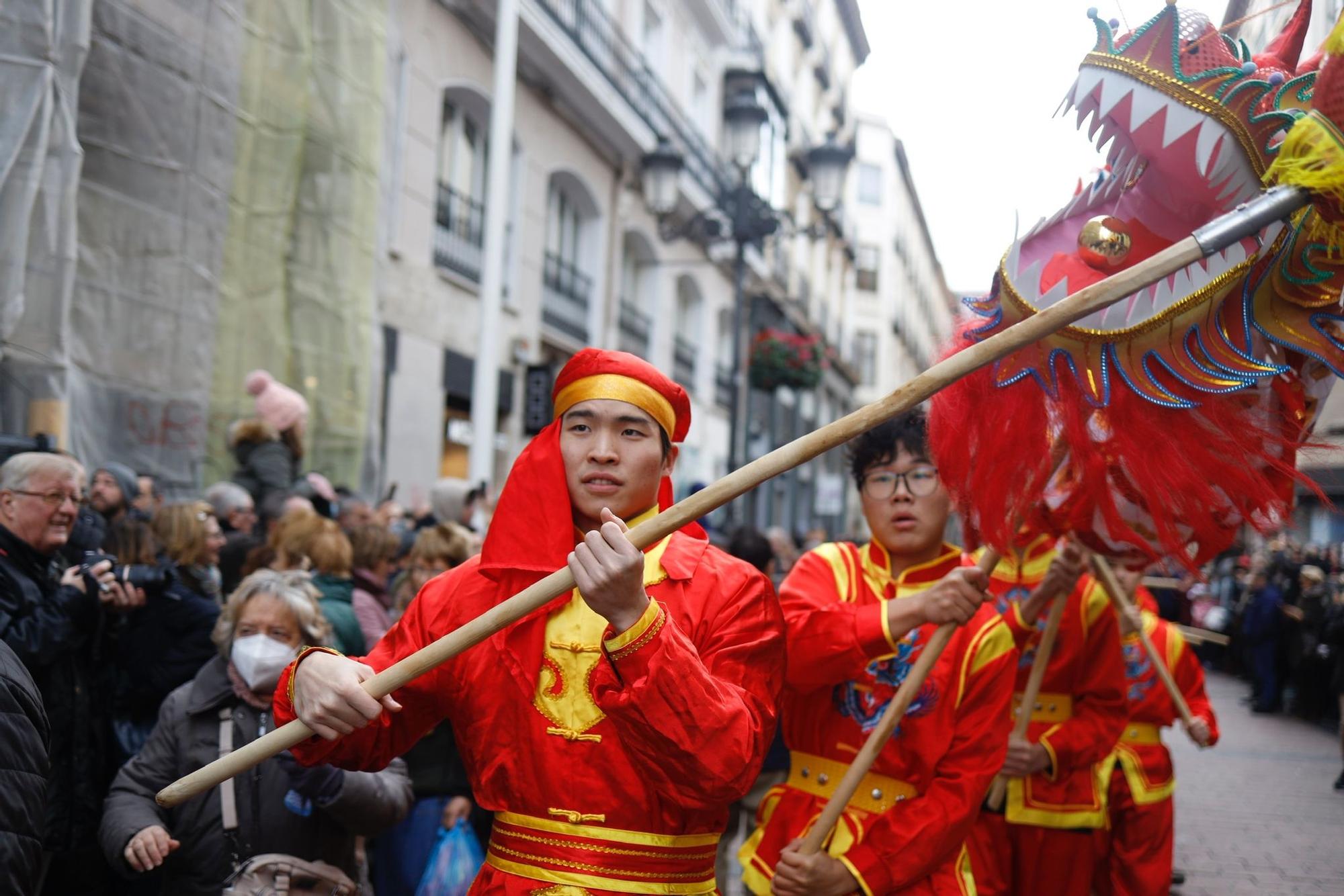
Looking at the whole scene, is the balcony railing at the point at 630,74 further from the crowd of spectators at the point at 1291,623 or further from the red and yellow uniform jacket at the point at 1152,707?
the red and yellow uniform jacket at the point at 1152,707

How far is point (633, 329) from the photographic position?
70.1ft

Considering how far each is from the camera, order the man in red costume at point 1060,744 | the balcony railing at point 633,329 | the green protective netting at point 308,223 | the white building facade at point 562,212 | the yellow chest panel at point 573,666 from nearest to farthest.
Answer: the yellow chest panel at point 573,666 → the man in red costume at point 1060,744 → the green protective netting at point 308,223 → the white building facade at point 562,212 → the balcony railing at point 633,329

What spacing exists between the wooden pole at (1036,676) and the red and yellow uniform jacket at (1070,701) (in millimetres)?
141

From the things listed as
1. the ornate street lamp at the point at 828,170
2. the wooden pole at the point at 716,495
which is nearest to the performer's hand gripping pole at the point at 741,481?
the wooden pole at the point at 716,495

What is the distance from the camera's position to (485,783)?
283 centimetres

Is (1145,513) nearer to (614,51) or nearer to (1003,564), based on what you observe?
(1003,564)

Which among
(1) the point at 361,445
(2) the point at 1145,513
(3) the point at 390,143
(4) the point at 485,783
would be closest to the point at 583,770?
(4) the point at 485,783

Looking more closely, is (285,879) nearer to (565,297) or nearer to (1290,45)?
(1290,45)

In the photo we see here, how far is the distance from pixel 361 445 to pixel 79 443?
3962mm

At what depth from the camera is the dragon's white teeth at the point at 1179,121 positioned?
312 centimetres

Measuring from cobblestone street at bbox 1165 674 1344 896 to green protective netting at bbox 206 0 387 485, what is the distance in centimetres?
702

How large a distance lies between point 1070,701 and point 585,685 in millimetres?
2866

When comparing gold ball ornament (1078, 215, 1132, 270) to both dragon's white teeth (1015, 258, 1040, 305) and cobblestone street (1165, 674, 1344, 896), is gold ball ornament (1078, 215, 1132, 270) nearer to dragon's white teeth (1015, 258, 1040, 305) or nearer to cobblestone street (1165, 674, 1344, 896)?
dragon's white teeth (1015, 258, 1040, 305)

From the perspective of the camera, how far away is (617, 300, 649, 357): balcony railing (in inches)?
811
